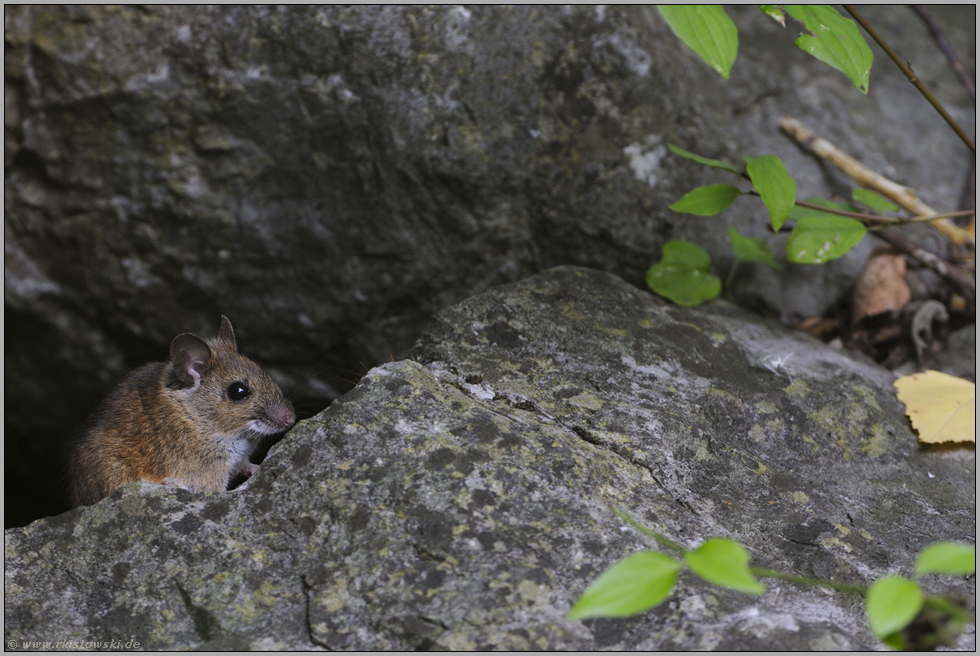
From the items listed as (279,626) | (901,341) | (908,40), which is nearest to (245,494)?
(279,626)

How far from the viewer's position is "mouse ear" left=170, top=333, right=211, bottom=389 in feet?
11.0

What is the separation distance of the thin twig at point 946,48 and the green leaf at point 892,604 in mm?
4784

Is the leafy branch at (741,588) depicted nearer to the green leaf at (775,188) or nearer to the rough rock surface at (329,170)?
the green leaf at (775,188)

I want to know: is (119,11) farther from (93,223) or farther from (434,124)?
(434,124)

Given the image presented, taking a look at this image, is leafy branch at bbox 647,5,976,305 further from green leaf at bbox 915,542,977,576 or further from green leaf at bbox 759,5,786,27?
green leaf at bbox 915,542,977,576

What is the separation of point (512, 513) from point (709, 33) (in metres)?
1.55

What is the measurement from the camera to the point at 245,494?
8.41 ft

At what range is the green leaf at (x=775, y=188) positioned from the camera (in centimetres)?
305

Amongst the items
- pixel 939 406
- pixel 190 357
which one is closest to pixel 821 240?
pixel 939 406

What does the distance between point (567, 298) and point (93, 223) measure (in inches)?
109

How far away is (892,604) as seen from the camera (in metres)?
1.41

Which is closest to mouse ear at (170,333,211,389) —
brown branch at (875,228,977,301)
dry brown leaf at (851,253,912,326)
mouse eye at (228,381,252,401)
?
mouse eye at (228,381,252,401)

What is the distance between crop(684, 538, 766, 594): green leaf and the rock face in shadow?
20.8 inches

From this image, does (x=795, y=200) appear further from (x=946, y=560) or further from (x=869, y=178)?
(x=946, y=560)
